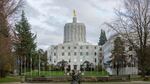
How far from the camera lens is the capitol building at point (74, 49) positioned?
187125 millimetres

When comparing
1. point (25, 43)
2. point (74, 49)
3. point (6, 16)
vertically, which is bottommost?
point (6, 16)

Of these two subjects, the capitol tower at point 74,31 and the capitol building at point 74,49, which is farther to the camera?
the capitol building at point 74,49

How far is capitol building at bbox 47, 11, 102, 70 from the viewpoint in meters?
187

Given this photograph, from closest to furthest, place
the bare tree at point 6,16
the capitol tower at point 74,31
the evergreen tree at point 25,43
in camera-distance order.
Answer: the bare tree at point 6,16 → the evergreen tree at point 25,43 → the capitol tower at point 74,31

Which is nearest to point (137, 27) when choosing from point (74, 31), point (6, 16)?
point (6, 16)

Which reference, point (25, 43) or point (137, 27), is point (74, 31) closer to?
point (25, 43)

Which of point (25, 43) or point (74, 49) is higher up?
point (74, 49)

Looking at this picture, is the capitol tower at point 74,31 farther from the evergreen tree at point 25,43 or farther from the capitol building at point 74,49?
the evergreen tree at point 25,43

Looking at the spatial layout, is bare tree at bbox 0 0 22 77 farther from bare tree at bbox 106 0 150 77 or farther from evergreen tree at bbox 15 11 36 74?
evergreen tree at bbox 15 11 36 74

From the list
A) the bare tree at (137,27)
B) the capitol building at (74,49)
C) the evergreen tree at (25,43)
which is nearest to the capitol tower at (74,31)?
the capitol building at (74,49)

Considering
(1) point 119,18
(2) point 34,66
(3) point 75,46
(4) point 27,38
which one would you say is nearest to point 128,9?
(1) point 119,18

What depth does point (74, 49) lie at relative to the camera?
190625mm

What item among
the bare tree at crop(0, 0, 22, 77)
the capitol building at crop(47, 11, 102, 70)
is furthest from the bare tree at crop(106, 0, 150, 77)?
the capitol building at crop(47, 11, 102, 70)

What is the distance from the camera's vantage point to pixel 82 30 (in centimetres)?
18925
